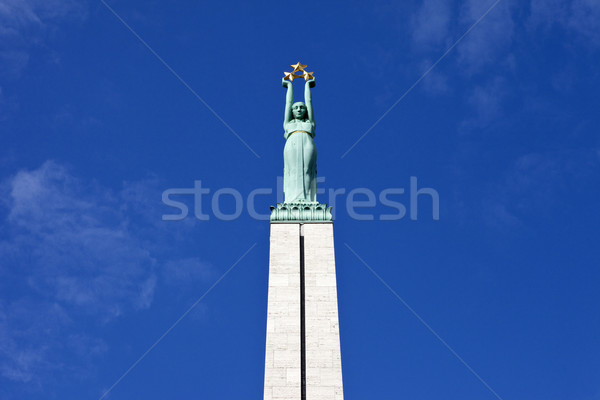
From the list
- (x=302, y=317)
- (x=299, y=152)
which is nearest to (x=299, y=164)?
(x=299, y=152)

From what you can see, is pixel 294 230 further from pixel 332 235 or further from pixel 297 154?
pixel 297 154

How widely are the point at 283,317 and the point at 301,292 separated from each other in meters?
1.43

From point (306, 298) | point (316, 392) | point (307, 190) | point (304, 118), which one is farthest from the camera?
point (304, 118)

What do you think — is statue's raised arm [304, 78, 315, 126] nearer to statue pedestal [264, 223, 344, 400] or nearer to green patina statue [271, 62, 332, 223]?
green patina statue [271, 62, 332, 223]

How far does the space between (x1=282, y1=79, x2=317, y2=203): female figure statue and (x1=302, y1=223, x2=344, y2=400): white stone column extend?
2107 millimetres

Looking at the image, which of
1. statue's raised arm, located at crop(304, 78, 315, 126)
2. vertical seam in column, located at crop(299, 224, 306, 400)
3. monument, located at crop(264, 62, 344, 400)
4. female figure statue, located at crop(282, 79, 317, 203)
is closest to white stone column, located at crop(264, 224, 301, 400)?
monument, located at crop(264, 62, 344, 400)

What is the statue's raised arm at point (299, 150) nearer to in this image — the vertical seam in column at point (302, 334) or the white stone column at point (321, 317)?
the white stone column at point (321, 317)

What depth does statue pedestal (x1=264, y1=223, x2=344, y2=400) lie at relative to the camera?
29609 millimetres

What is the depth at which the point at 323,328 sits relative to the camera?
31047mm

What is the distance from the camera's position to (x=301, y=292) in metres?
32.2

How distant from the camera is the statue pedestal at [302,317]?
1166 inches

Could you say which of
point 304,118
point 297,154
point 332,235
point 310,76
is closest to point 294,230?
point 332,235

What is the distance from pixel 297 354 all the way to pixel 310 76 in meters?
14.6

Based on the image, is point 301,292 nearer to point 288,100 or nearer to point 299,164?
point 299,164
